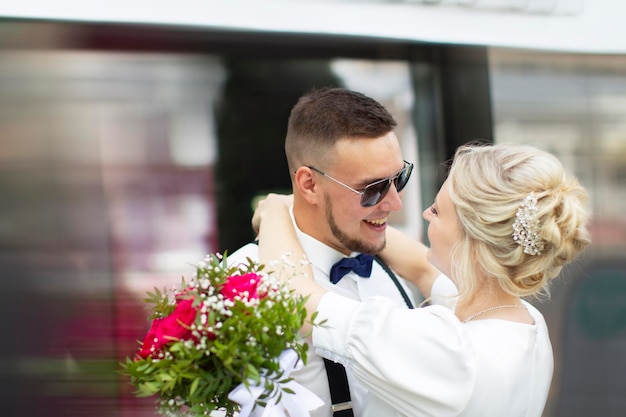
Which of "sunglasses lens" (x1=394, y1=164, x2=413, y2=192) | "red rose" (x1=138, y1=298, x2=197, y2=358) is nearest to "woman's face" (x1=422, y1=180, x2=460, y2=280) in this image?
"sunglasses lens" (x1=394, y1=164, x2=413, y2=192)

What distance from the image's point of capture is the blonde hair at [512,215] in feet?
5.57

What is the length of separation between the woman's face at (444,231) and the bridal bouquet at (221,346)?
0.50 meters

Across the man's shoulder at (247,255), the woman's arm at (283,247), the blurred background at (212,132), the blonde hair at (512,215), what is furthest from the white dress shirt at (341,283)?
the blurred background at (212,132)

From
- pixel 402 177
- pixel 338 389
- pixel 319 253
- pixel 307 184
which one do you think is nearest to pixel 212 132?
pixel 307 184

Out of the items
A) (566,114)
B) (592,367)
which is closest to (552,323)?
(592,367)

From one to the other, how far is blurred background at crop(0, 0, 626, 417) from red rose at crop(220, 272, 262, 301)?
4.09ft

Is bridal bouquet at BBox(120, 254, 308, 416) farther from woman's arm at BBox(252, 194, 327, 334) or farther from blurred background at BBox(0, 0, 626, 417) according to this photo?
blurred background at BBox(0, 0, 626, 417)

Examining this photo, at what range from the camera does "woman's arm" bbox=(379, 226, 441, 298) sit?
2.46 m

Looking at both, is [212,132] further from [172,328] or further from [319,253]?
[172,328]

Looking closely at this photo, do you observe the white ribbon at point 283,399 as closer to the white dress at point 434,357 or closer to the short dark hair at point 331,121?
the white dress at point 434,357

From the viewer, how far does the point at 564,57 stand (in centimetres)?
342

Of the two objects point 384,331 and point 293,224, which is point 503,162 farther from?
point 293,224

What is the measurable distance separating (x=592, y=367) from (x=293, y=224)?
1.89 m

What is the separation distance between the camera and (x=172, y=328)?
1.48 m
